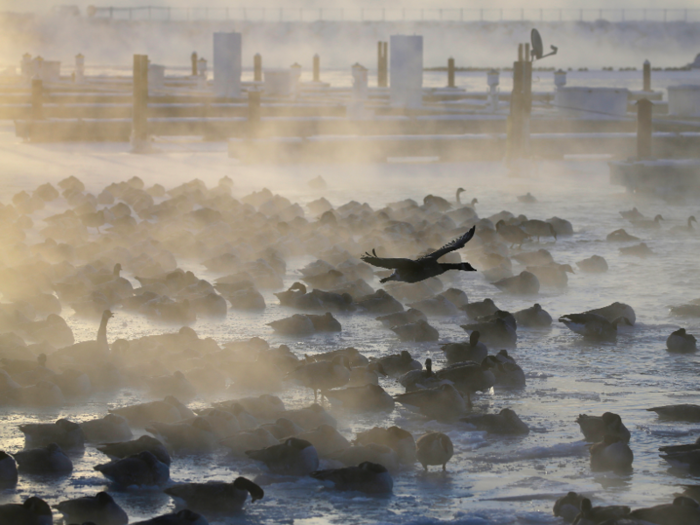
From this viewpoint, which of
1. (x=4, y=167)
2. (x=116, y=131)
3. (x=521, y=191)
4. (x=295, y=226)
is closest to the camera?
(x=295, y=226)

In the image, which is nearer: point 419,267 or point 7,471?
point 419,267

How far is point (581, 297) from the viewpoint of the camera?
9.94 m

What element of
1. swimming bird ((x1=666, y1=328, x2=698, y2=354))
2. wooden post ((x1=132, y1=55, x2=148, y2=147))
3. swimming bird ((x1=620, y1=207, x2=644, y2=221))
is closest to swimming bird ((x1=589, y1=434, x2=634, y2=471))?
swimming bird ((x1=666, y1=328, x2=698, y2=354))

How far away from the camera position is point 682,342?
7664 mm

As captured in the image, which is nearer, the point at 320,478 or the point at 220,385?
the point at 320,478

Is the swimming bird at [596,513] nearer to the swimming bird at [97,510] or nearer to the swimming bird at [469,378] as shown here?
the swimming bird at [469,378]

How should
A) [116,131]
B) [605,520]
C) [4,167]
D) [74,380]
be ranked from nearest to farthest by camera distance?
[605,520], [74,380], [4,167], [116,131]

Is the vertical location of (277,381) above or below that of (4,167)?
below

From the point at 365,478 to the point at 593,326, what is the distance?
3861 millimetres

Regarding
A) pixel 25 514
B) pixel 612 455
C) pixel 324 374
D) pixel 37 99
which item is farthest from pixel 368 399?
pixel 37 99

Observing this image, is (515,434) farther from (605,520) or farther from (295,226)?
(295,226)

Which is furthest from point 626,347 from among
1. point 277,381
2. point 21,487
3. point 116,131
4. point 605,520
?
point 116,131

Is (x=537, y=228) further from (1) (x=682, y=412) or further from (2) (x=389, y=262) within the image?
(2) (x=389, y=262)

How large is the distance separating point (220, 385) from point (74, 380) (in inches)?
39.0
